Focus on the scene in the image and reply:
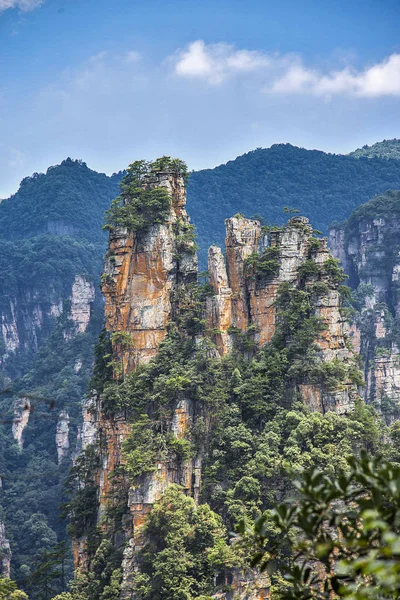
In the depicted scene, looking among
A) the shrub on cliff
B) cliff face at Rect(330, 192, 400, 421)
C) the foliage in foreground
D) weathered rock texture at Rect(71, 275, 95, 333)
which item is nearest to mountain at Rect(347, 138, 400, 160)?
cliff face at Rect(330, 192, 400, 421)

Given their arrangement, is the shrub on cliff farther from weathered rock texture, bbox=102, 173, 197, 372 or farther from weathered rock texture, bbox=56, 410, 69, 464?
weathered rock texture, bbox=56, 410, 69, 464

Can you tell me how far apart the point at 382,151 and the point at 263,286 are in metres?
77.7

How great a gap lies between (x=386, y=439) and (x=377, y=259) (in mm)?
36712

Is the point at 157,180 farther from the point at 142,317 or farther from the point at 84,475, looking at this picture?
the point at 84,475

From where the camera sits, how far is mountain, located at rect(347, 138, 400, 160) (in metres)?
105

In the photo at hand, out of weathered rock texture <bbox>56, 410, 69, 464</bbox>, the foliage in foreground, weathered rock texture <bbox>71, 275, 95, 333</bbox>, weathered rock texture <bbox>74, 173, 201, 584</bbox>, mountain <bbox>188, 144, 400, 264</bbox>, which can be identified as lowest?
the foliage in foreground

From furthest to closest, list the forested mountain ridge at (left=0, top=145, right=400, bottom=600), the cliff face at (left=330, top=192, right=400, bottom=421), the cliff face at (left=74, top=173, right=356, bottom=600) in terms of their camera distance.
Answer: the cliff face at (left=330, top=192, right=400, bottom=421) → the cliff face at (left=74, top=173, right=356, bottom=600) → the forested mountain ridge at (left=0, top=145, right=400, bottom=600)

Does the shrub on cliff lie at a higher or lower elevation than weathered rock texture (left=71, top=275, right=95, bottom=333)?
lower

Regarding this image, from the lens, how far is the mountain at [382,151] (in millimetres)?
105188

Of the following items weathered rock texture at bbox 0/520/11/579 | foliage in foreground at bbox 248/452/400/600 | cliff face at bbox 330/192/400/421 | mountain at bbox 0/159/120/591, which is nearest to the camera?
foliage in foreground at bbox 248/452/400/600

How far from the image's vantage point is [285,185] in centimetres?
10700

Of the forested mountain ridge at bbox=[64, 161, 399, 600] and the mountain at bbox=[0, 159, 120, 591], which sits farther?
the mountain at bbox=[0, 159, 120, 591]

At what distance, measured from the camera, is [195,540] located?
2842cm

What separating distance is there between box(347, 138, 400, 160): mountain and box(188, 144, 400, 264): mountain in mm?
1318
